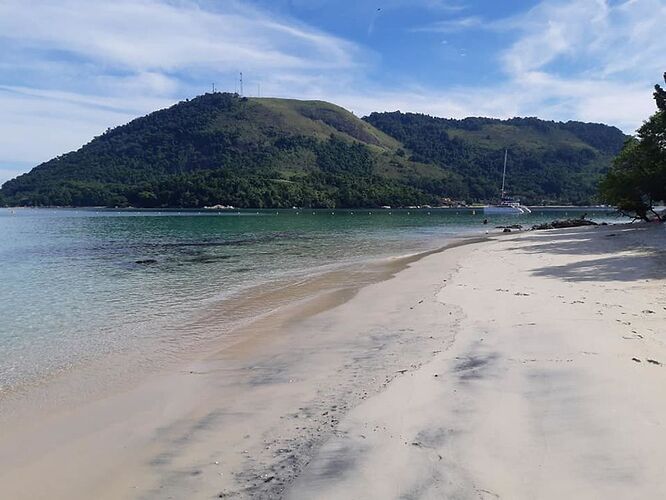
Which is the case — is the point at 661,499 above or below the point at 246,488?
above

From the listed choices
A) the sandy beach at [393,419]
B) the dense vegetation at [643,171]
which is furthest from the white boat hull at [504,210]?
the sandy beach at [393,419]

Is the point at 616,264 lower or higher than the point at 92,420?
higher

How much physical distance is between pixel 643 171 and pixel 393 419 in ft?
157

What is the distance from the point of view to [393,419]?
6.38 m

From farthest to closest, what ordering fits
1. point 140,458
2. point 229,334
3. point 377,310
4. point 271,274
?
point 271,274 < point 377,310 < point 229,334 < point 140,458

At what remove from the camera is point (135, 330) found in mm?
13430

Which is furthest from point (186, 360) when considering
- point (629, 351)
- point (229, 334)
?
point (629, 351)

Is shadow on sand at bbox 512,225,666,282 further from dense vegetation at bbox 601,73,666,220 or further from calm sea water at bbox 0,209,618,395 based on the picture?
dense vegetation at bbox 601,73,666,220

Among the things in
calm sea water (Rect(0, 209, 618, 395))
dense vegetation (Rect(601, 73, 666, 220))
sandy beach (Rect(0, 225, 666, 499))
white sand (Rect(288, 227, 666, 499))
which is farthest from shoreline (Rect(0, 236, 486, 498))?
dense vegetation (Rect(601, 73, 666, 220))

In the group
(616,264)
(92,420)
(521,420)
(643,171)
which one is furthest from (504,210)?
(92,420)

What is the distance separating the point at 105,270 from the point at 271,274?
30.8ft

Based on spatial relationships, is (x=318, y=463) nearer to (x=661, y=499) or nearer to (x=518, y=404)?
(x=518, y=404)

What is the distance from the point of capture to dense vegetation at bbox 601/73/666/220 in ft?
136

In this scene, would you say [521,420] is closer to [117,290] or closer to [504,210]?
[117,290]
